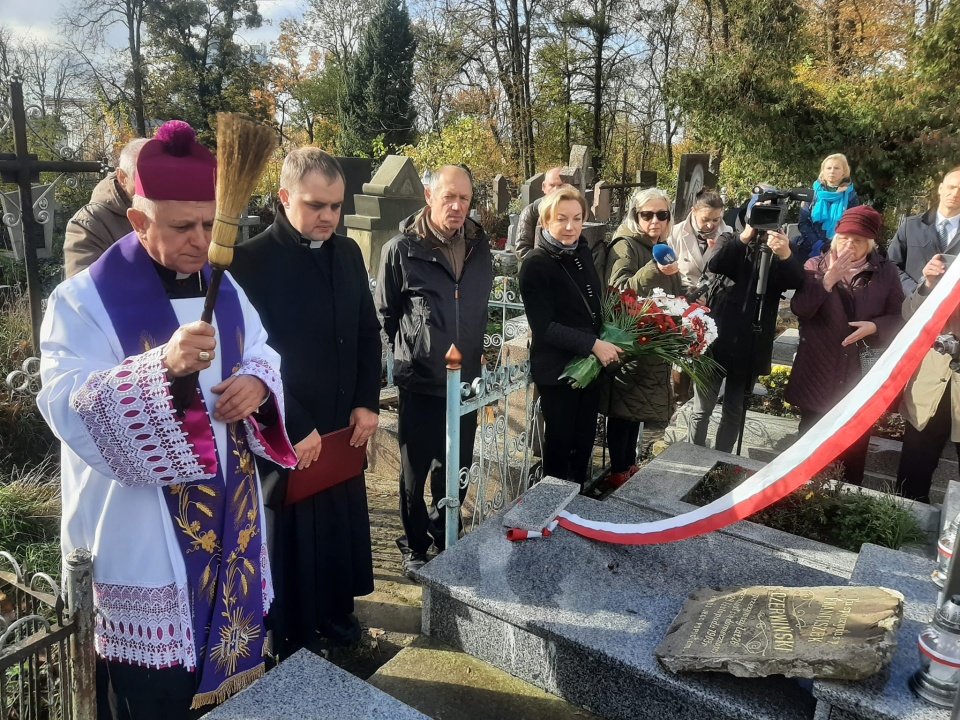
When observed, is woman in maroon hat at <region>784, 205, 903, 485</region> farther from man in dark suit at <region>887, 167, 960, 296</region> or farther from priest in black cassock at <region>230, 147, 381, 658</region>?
priest in black cassock at <region>230, 147, 381, 658</region>

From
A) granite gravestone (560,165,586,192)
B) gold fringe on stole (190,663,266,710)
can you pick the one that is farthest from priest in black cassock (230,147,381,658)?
granite gravestone (560,165,586,192)

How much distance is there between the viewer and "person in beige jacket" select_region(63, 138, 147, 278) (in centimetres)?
258

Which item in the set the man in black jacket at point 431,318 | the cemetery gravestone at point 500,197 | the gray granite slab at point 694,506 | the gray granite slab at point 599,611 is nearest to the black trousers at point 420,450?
the man in black jacket at point 431,318

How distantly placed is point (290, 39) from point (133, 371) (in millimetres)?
32112

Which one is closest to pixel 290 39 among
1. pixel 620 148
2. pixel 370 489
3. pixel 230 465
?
pixel 620 148

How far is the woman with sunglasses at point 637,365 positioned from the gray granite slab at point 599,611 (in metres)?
1.01

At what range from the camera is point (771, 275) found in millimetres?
3949

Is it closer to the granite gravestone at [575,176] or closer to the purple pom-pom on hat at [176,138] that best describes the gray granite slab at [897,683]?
the purple pom-pom on hat at [176,138]

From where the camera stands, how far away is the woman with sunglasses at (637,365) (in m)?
3.89

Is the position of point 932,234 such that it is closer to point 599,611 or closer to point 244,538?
point 599,611

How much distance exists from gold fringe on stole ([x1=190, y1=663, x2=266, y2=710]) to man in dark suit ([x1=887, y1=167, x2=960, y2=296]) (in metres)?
4.21

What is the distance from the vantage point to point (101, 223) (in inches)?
106

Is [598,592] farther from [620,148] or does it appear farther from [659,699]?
[620,148]

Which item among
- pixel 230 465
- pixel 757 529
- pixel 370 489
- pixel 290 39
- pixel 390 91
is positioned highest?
pixel 290 39
